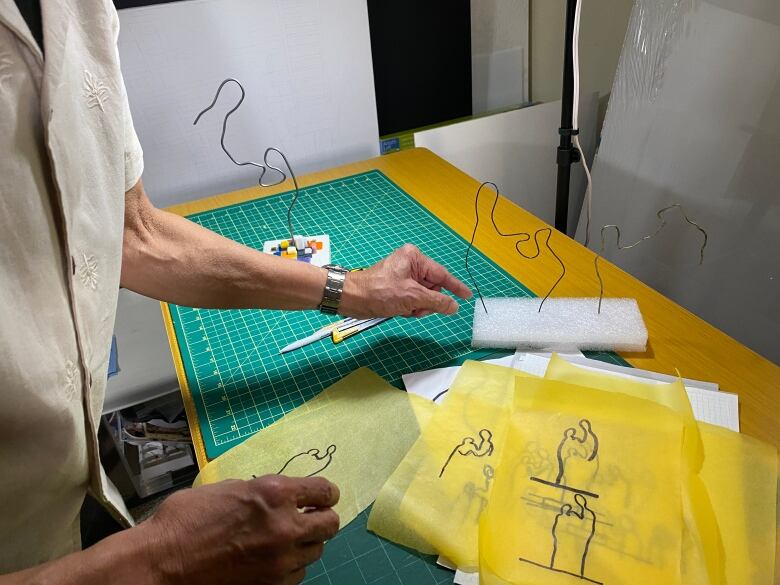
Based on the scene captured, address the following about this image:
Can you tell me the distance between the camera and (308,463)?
0.79 metres

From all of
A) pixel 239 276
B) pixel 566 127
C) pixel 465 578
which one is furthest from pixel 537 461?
pixel 566 127

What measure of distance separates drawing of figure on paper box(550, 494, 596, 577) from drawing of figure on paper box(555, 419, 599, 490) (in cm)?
2

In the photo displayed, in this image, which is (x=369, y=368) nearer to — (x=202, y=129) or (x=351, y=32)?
(x=202, y=129)

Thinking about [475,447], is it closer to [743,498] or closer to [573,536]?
[573,536]

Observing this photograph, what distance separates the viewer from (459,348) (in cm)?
97

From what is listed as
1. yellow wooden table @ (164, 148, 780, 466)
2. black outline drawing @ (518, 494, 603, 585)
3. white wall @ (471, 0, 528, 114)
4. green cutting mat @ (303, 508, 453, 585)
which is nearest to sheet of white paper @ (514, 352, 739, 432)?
yellow wooden table @ (164, 148, 780, 466)

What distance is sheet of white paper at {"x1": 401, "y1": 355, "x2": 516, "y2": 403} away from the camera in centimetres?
88

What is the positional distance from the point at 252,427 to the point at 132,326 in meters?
0.87

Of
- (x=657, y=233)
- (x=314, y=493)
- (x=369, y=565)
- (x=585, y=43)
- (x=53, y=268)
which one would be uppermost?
(x=53, y=268)

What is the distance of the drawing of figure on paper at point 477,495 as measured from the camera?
27.5 inches

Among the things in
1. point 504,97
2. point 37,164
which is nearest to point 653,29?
point 504,97

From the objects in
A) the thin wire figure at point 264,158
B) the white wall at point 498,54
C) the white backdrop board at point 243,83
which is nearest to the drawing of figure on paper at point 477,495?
the thin wire figure at point 264,158

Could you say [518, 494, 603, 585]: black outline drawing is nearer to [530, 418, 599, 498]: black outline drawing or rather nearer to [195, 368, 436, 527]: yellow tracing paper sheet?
[530, 418, 599, 498]: black outline drawing

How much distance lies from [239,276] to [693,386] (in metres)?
0.71
